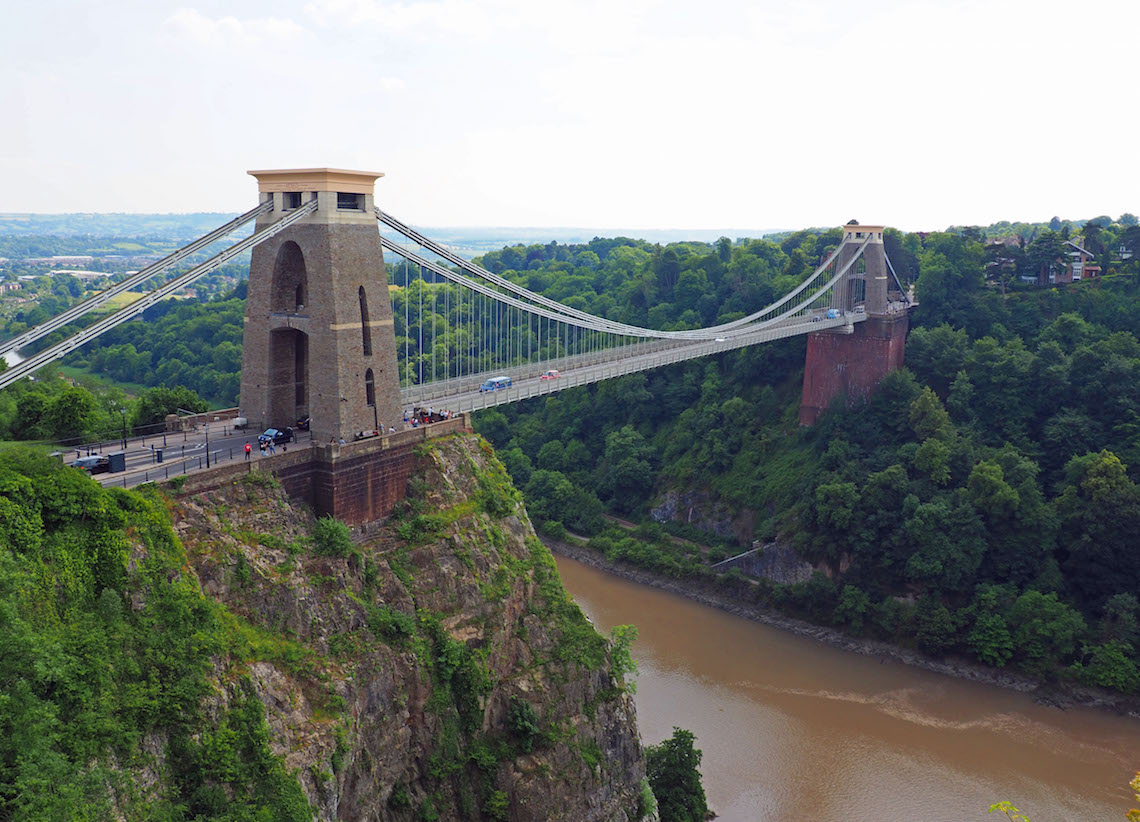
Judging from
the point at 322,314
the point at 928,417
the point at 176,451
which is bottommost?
the point at 928,417

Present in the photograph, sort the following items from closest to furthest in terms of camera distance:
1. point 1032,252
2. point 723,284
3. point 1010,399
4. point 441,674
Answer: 1. point 441,674
2. point 1010,399
3. point 1032,252
4. point 723,284

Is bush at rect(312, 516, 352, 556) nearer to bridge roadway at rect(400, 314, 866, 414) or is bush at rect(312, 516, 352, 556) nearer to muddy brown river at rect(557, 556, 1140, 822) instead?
bridge roadway at rect(400, 314, 866, 414)

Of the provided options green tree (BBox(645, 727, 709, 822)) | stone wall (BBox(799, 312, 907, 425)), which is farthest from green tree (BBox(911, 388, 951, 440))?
green tree (BBox(645, 727, 709, 822))

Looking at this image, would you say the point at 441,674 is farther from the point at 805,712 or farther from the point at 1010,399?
the point at 1010,399

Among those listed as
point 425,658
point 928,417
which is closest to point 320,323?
point 425,658

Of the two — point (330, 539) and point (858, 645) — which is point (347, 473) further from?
point (858, 645)

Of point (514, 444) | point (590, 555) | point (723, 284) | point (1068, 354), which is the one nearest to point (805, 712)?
point (590, 555)

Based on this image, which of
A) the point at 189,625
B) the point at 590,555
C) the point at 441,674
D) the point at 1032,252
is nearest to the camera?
the point at 189,625
